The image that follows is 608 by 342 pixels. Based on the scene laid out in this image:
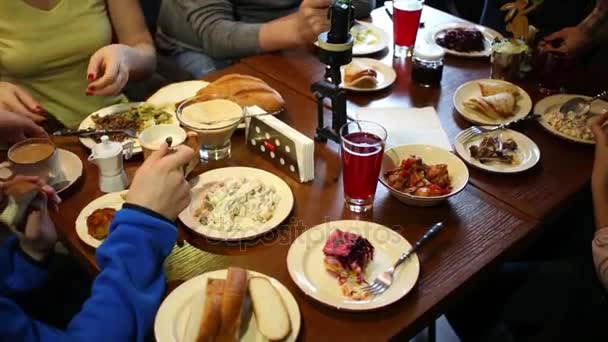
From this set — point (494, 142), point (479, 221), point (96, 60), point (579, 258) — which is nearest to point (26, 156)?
point (96, 60)

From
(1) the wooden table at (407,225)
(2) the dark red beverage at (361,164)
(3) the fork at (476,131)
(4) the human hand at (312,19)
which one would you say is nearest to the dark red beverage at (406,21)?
(4) the human hand at (312,19)

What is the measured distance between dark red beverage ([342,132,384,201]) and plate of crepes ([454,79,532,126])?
1.47 feet

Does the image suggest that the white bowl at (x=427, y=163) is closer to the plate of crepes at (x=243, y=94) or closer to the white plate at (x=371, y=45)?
the plate of crepes at (x=243, y=94)

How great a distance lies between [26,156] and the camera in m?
1.28

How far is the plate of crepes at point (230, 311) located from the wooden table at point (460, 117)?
59 centimetres

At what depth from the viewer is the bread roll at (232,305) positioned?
917 mm

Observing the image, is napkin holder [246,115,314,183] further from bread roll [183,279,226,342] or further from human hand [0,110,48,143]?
human hand [0,110,48,143]

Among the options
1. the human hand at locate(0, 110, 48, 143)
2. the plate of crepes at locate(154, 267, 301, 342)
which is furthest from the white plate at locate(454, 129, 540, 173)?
the human hand at locate(0, 110, 48, 143)

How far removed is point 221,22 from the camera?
2.08 meters

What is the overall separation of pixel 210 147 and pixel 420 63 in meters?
0.70

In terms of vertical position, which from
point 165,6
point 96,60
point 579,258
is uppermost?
point 96,60

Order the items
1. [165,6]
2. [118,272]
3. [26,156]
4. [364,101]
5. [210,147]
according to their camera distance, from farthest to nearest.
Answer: [165,6]
[364,101]
[210,147]
[26,156]
[118,272]

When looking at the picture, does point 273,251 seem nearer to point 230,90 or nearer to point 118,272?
point 118,272

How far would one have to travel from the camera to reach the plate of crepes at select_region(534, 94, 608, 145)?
1.44 metres
